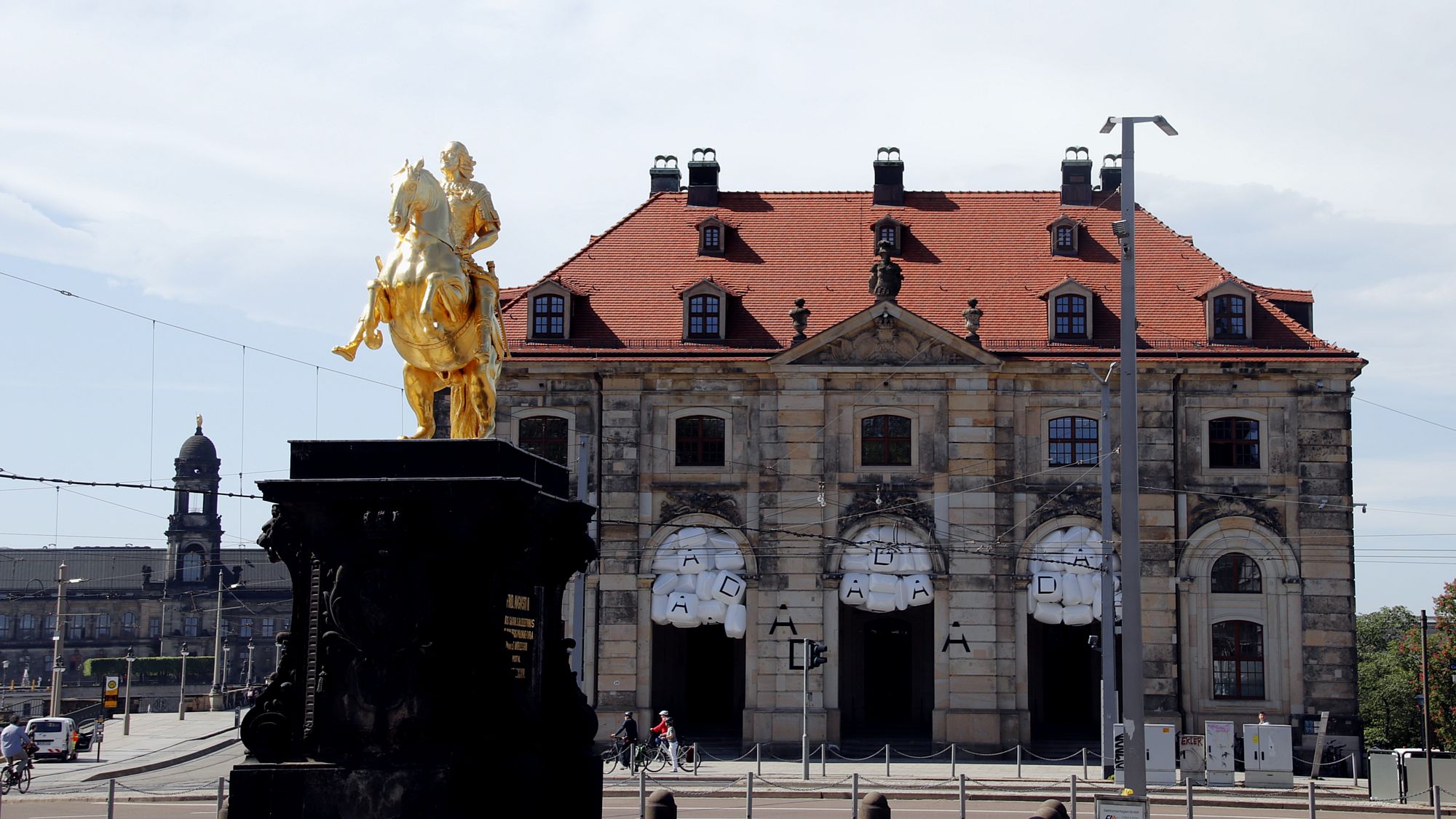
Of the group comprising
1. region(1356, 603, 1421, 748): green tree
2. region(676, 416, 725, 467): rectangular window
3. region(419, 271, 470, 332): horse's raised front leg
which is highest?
region(676, 416, 725, 467): rectangular window

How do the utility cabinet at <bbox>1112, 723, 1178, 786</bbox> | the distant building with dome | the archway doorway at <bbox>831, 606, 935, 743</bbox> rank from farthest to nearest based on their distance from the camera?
the distant building with dome, the archway doorway at <bbox>831, 606, 935, 743</bbox>, the utility cabinet at <bbox>1112, 723, 1178, 786</bbox>

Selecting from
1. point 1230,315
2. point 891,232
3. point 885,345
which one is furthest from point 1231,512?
point 891,232

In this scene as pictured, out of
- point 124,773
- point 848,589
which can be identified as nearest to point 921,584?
point 848,589

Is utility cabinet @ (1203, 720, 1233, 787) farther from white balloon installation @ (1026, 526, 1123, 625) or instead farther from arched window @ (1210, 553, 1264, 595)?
arched window @ (1210, 553, 1264, 595)

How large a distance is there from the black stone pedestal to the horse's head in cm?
276

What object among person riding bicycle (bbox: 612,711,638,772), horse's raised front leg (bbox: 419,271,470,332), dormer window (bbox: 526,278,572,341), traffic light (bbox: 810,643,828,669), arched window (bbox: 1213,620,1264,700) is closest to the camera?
horse's raised front leg (bbox: 419,271,470,332)

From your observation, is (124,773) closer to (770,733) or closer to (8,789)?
(8,789)

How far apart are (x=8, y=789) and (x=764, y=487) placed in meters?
19.7

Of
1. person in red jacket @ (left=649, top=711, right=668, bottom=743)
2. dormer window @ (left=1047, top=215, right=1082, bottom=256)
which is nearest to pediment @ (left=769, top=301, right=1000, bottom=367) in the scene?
dormer window @ (left=1047, top=215, right=1082, bottom=256)

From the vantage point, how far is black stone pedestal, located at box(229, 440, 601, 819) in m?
15.9

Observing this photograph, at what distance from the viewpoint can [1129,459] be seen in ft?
79.5

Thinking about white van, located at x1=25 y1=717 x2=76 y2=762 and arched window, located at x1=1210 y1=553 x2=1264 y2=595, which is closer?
white van, located at x1=25 y1=717 x2=76 y2=762

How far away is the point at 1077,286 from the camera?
46844 mm

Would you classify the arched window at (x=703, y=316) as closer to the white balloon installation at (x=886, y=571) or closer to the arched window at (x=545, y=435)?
the arched window at (x=545, y=435)
